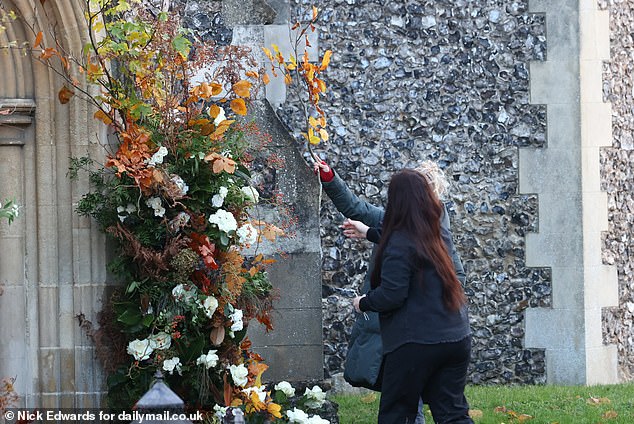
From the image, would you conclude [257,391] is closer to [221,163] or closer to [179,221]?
[179,221]

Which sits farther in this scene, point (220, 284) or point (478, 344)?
point (478, 344)

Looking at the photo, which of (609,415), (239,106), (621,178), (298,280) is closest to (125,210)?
(239,106)

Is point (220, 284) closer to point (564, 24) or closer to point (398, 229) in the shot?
point (398, 229)

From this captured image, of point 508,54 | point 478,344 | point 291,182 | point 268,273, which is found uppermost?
point 508,54

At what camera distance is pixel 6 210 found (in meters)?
5.02

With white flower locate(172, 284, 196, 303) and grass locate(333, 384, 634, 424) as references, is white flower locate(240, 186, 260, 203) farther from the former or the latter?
grass locate(333, 384, 634, 424)

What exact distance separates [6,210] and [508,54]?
5.50m

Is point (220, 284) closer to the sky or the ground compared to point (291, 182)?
closer to the ground

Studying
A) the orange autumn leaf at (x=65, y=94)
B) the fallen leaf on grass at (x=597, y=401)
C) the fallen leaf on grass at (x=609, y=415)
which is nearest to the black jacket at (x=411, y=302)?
the orange autumn leaf at (x=65, y=94)

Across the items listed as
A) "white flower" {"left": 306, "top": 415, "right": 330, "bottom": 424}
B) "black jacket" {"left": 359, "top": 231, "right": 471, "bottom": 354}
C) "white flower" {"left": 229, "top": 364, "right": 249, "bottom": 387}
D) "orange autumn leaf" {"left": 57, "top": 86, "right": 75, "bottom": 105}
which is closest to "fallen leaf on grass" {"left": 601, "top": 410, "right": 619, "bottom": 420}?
"white flower" {"left": 306, "top": 415, "right": 330, "bottom": 424}

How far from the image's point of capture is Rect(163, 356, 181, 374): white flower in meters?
5.66

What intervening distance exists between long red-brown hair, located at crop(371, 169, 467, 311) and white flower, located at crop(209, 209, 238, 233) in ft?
2.71

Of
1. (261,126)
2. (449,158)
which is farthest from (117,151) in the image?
(449,158)

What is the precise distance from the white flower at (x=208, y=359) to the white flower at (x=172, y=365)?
0.10m
